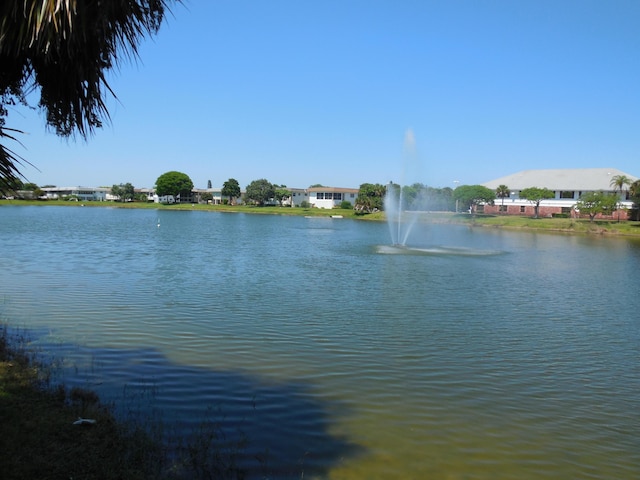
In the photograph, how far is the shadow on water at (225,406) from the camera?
7.36m

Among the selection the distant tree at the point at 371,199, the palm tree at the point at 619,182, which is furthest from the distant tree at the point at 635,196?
the distant tree at the point at 371,199

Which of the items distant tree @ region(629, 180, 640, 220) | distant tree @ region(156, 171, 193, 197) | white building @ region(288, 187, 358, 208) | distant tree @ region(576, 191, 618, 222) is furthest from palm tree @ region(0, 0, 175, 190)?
distant tree @ region(156, 171, 193, 197)

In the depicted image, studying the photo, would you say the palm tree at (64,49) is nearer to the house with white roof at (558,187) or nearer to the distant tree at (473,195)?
the house with white roof at (558,187)

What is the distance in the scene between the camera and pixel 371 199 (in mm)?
123375

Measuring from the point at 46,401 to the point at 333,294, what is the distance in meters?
13.8

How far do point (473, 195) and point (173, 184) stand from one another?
103681 mm

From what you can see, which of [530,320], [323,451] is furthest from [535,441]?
[530,320]

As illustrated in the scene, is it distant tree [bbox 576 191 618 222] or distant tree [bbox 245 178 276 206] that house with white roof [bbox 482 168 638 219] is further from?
distant tree [bbox 245 178 276 206]

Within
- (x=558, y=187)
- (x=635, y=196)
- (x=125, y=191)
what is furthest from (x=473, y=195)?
(x=125, y=191)

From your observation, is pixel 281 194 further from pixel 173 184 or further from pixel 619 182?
pixel 619 182

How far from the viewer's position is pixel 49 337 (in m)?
12.5

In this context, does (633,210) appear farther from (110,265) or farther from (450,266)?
(110,265)

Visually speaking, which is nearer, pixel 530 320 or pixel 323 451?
pixel 323 451

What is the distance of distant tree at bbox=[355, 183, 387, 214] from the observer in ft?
404
